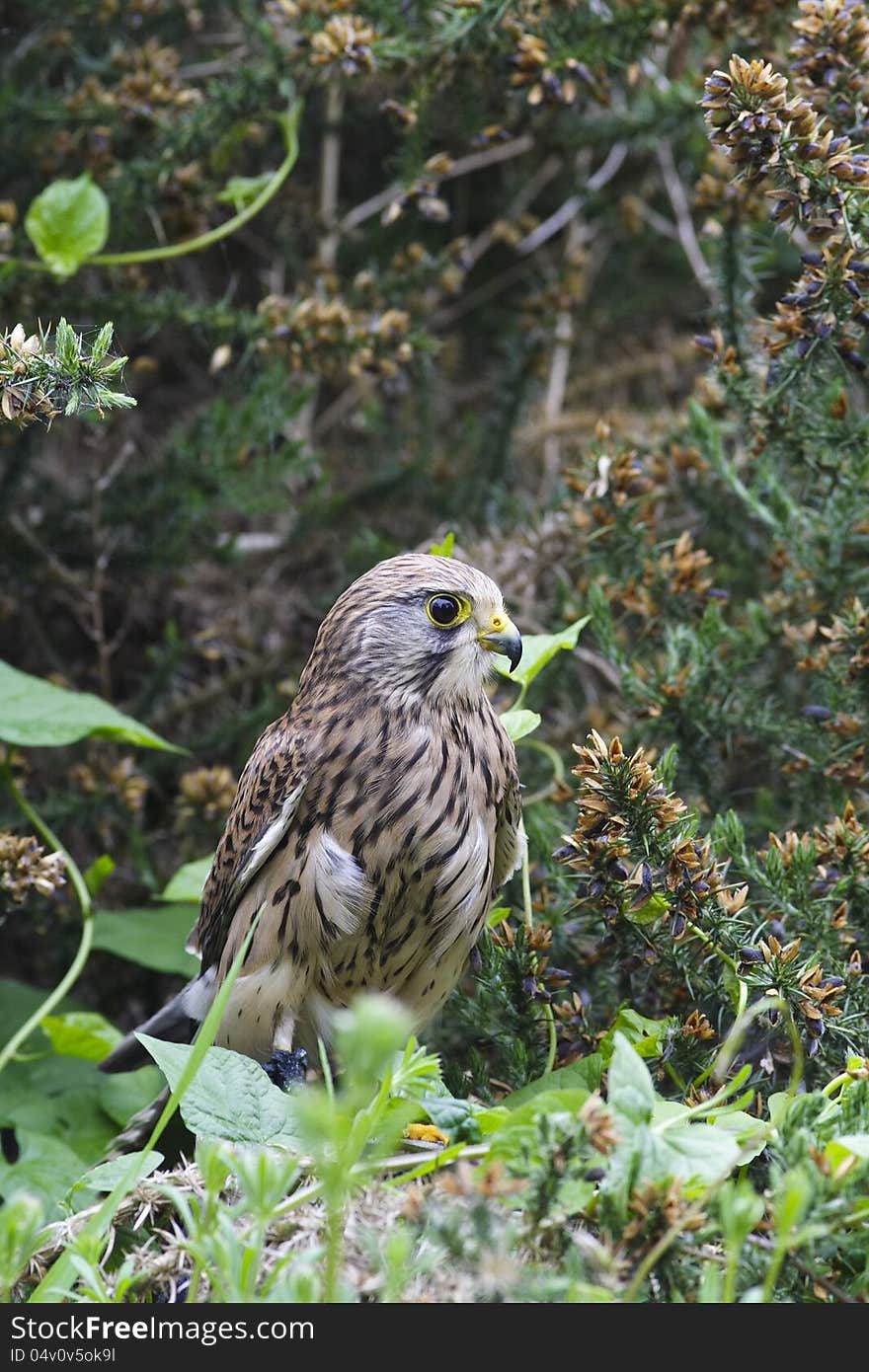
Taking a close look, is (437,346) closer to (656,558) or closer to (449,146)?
(656,558)

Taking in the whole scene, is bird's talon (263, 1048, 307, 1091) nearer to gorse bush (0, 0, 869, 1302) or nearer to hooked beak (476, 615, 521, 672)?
gorse bush (0, 0, 869, 1302)

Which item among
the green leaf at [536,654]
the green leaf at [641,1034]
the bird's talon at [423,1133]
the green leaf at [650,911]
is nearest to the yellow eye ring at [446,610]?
A: the green leaf at [536,654]

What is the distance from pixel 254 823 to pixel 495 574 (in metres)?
1.25

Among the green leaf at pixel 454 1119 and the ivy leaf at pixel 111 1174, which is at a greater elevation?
the green leaf at pixel 454 1119

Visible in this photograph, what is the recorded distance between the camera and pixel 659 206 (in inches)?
201

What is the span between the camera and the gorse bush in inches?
66.1

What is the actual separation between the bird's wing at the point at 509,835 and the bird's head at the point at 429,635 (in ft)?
0.67

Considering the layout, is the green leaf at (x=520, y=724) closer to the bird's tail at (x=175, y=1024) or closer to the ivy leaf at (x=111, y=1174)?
the bird's tail at (x=175, y=1024)

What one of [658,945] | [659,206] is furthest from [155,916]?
[659,206]

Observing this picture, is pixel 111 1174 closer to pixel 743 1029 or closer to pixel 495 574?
pixel 743 1029

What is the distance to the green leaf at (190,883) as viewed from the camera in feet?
9.64

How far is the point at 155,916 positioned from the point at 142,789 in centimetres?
33

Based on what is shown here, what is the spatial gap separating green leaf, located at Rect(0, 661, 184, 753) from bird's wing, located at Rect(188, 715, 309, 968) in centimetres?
31

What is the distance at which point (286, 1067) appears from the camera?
8.52 ft
